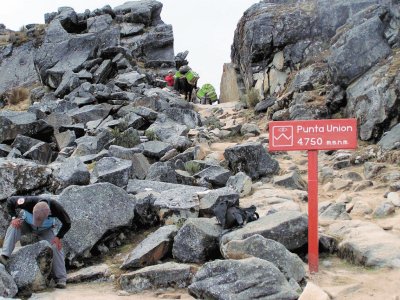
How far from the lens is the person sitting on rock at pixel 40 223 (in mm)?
7316

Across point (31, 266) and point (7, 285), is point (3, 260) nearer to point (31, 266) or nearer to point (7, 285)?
point (31, 266)

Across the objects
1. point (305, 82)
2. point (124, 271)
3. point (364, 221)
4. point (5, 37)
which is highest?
point (5, 37)

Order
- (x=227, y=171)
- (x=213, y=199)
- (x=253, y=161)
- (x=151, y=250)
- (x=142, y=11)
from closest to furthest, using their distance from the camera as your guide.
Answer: (x=151, y=250) → (x=213, y=199) → (x=227, y=171) → (x=253, y=161) → (x=142, y=11)

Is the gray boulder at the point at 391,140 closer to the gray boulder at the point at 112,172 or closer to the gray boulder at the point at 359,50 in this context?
the gray boulder at the point at 359,50

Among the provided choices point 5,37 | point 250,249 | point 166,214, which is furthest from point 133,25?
point 250,249

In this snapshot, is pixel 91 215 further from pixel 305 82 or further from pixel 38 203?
pixel 305 82

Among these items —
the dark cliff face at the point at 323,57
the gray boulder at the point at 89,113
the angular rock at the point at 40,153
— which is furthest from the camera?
the gray boulder at the point at 89,113

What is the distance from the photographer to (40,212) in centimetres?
738

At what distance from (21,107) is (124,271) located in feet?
64.1

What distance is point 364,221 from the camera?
8516 mm

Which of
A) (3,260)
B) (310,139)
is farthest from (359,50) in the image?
(3,260)

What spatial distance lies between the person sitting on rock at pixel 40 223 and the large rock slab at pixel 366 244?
4037 millimetres

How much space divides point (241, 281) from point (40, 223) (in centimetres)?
315

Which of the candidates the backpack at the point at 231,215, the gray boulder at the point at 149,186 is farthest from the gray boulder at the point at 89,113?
the backpack at the point at 231,215
